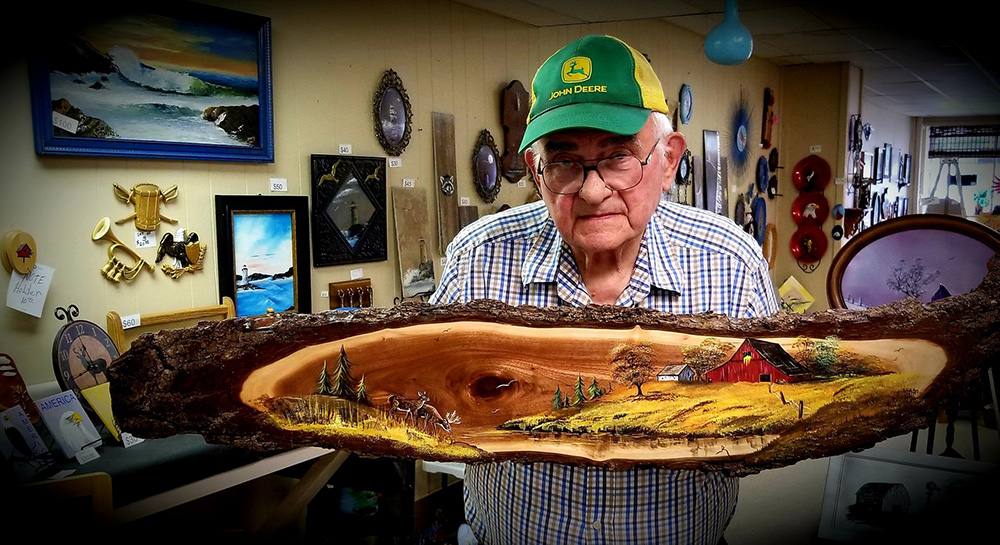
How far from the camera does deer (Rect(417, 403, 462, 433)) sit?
1.22 metres

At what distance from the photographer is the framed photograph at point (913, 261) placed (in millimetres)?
1736

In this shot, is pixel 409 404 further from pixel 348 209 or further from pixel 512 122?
pixel 512 122

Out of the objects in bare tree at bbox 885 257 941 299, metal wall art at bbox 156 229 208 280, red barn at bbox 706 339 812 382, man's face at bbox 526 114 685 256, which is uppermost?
man's face at bbox 526 114 685 256

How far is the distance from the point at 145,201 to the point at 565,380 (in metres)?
1.67

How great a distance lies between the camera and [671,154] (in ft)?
4.54

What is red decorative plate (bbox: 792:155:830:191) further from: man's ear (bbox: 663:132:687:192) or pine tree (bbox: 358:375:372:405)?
pine tree (bbox: 358:375:372:405)

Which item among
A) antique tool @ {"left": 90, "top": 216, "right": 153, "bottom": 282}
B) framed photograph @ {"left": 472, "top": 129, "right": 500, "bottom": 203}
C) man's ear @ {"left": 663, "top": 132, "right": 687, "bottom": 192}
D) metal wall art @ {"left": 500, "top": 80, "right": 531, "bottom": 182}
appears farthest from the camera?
metal wall art @ {"left": 500, "top": 80, "right": 531, "bottom": 182}

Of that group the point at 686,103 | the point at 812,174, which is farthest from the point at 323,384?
the point at 812,174

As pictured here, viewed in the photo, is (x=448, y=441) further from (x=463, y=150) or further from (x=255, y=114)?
(x=463, y=150)

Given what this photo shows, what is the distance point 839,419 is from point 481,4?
2.86m

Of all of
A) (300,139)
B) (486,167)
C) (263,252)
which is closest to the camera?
(263,252)

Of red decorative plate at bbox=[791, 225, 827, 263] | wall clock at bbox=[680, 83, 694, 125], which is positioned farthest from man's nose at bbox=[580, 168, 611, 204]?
red decorative plate at bbox=[791, 225, 827, 263]

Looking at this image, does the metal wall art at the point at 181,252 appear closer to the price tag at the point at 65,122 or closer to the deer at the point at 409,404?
the price tag at the point at 65,122

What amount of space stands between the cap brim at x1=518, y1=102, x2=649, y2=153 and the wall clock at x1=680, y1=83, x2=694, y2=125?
4109 mm
